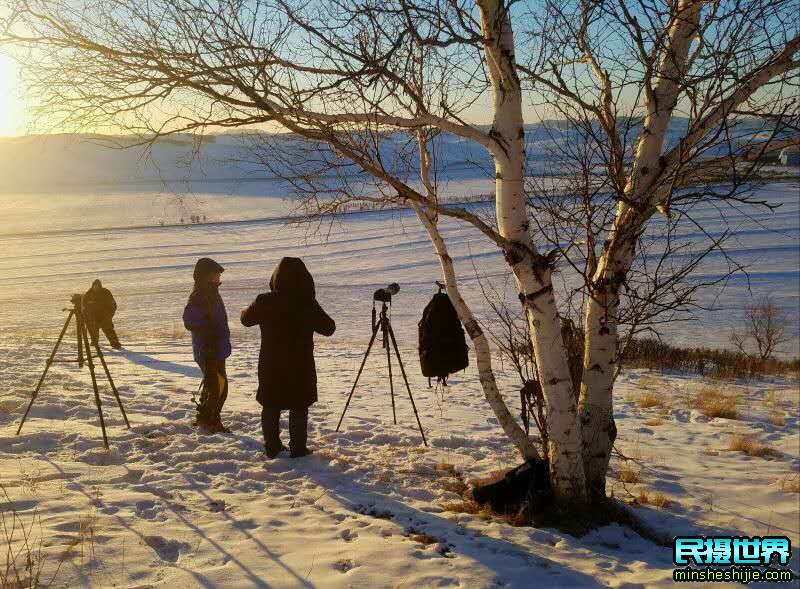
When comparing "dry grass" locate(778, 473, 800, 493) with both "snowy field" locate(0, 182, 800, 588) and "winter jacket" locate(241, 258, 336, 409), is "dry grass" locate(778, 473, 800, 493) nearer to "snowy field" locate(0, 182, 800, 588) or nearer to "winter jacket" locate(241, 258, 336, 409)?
"snowy field" locate(0, 182, 800, 588)

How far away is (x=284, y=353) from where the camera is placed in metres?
5.15

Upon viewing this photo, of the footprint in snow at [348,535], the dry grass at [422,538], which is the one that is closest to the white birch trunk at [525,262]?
the dry grass at [422,538]

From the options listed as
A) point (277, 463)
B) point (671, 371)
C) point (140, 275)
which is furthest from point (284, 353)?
point (140, 275)

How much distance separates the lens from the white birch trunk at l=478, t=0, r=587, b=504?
11.5 feet

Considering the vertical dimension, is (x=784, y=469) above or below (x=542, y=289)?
below

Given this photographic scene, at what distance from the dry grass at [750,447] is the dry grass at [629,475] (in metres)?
1.54

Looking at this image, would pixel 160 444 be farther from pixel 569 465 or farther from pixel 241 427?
pixel 569 465

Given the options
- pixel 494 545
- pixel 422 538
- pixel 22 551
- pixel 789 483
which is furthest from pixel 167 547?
pixel 789 483

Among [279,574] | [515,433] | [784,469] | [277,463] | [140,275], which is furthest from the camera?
[140,275]

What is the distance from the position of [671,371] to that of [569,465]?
29.3ft

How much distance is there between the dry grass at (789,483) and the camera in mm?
5067

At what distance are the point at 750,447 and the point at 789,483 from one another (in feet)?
3.62

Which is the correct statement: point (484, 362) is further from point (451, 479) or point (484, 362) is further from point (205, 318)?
point (205, 318)

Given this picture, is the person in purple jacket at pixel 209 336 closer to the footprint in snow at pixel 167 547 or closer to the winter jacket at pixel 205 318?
the winter jacket at pixel 205 318
